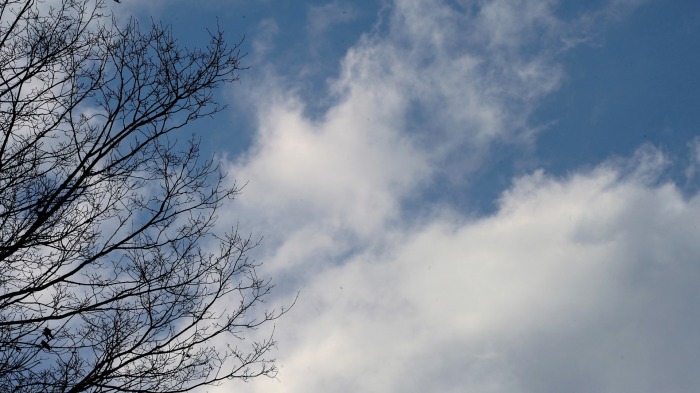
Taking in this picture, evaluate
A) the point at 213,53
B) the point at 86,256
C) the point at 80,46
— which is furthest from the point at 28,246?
the point at 213,53

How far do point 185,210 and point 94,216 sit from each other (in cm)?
92

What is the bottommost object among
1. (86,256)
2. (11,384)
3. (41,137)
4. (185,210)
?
(11,384)

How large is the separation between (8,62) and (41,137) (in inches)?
31.0

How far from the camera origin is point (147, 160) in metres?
7.34

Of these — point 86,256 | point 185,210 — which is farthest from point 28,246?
point 185,210

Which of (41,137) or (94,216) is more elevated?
(41,137)

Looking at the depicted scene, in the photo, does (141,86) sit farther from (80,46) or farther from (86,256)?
(86,256)

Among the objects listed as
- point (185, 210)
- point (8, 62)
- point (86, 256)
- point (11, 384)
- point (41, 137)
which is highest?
point (8, 62)

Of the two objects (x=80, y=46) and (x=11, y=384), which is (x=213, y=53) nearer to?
(x=80, y=46)

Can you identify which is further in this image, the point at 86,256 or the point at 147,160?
the point at 147,160

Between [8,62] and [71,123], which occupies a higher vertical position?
[8,62]

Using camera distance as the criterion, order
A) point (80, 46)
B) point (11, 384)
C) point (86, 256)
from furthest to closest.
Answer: point (80, 46)
point (86, 256)
point (11, 384)

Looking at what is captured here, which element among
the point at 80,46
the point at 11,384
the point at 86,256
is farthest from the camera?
the point at 80,46

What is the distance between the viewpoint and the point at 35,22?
7.14 m
